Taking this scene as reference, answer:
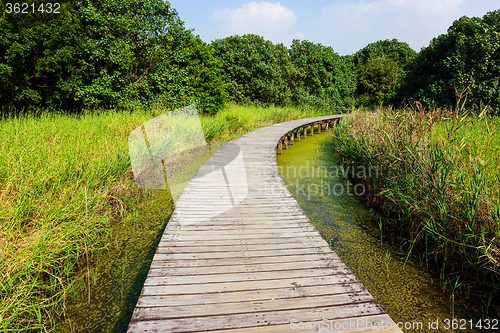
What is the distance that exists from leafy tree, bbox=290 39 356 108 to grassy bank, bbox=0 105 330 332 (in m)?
20.2

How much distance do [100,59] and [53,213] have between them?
388 inches

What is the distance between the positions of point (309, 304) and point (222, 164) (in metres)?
4.06

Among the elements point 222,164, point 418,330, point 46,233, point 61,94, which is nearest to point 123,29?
point 61,94

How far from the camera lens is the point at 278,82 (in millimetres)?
21578

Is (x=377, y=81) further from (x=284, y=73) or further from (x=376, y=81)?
(x=284, y=73)

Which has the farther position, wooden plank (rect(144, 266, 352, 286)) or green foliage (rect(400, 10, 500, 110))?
green foliage (rect(400, 10, 500, 110))

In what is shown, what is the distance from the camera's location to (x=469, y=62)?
13648 millimetres

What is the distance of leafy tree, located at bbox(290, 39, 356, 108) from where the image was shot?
23469 millimetres

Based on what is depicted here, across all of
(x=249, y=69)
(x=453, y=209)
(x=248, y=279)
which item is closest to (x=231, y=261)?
(x=248, y=279)

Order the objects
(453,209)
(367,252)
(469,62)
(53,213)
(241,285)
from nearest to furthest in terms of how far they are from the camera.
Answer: (241,285)
(53,213)
(453,209)
(367,252)
(469,62)

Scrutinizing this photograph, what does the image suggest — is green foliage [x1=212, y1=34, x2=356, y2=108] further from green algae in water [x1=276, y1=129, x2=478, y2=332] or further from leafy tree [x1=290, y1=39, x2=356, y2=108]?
green algae in water [x1=276, y1=129, x2=478, y2=332]

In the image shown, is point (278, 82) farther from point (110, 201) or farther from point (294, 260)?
point (294, 260)

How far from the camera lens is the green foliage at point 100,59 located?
8.84m

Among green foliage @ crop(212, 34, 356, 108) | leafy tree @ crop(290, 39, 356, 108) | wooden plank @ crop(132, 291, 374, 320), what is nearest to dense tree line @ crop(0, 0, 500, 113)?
green foliage @ crop(212, 34, 356, 108)
